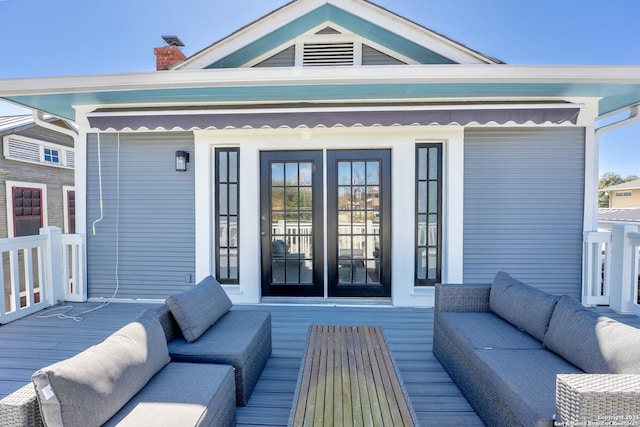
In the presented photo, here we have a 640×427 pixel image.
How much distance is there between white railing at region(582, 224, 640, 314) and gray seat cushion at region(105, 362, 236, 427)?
489 cm

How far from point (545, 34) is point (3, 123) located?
1780cm

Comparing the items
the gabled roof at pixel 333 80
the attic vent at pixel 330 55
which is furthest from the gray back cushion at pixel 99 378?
the attic vent at pixel 330 55

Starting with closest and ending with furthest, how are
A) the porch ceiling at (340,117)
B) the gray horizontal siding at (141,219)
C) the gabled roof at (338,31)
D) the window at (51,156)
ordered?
the porch ceiling at (340,117)
the gabled roof at (338,31)
the gray horizontal siding at (141,219)
the window at (51,156)

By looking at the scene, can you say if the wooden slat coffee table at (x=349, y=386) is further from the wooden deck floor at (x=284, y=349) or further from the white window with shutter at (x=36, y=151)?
the white window with shutter at (x=36, y=151)

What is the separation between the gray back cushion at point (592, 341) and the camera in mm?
1658

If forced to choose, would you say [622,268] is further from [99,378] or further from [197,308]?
[99,378]

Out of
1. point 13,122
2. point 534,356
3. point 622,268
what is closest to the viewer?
point 534,356

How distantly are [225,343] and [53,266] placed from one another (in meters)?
3.79

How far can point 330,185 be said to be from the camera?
460 cm

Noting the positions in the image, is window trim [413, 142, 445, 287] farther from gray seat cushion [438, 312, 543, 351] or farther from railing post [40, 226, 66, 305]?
railing post [40, 226, 66, 305]

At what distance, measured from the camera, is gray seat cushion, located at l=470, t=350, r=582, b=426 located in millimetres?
1549

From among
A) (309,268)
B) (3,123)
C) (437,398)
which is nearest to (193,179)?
(309,268)

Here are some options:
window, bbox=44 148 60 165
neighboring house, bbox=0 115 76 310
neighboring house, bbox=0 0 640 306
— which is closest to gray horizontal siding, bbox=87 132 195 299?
neighboring house, bbox=0 0 640 306

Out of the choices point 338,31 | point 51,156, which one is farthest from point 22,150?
point 338,31
